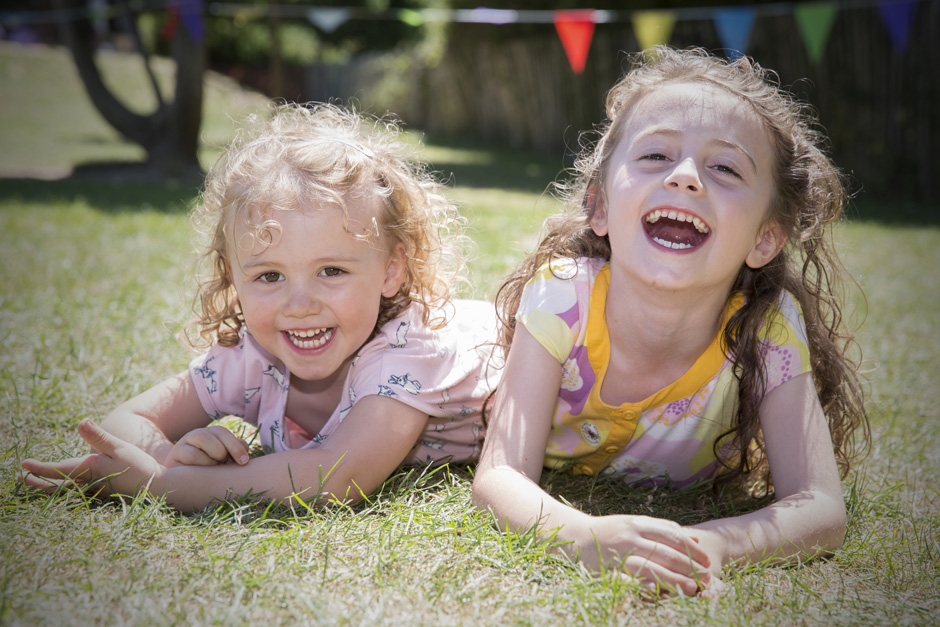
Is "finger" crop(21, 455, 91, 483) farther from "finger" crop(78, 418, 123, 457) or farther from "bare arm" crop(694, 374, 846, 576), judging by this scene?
"bare arm" crop(694, 374, 846, 576)

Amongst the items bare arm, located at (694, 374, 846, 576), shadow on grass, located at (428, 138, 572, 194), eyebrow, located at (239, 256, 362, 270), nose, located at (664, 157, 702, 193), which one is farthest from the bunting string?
eyebrow, located at (239, 256, 362, 270)

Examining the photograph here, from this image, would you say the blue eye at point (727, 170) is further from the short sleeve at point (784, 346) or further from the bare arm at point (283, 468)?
the bare arm at point (283, 468)

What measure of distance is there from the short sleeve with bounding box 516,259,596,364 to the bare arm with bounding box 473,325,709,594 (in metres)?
0.04

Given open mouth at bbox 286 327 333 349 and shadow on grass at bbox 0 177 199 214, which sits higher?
open mouth at bbox 286 327 333 349

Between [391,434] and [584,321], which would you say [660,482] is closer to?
[584,321]

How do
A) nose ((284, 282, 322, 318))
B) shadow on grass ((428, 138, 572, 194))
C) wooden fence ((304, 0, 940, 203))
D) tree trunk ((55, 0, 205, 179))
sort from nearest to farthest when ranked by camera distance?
nose ((284, 282, 322, 318)) → wooden fence ((304, 0, 940, 203)) → tree trunk ((55, 0, 205, 179)) → shadow on grass ((428, 138, 572, 194))

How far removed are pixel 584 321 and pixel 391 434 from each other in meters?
0.67

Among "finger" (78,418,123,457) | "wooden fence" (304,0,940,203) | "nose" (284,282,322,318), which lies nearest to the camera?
"finger" (78,418,123,457)

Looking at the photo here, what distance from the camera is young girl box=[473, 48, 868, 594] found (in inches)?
84.4

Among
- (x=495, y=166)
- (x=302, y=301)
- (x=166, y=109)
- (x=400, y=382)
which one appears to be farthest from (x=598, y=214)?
(x=495, y=166)

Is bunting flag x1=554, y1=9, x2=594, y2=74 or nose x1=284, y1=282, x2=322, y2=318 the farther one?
bunting flag x1=554, y1=9, x2=594, y2=74

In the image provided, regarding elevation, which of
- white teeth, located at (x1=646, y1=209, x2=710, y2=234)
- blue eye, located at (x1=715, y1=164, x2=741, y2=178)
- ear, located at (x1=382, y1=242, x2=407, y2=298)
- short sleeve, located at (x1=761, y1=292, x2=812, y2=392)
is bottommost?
short sleeve, located at (x1=761, y1=292, x2=812, y2=392)

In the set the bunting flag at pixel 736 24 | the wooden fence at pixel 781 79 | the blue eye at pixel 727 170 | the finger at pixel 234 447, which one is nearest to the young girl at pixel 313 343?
the finger at pixel 234 447

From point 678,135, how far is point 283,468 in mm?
1450
